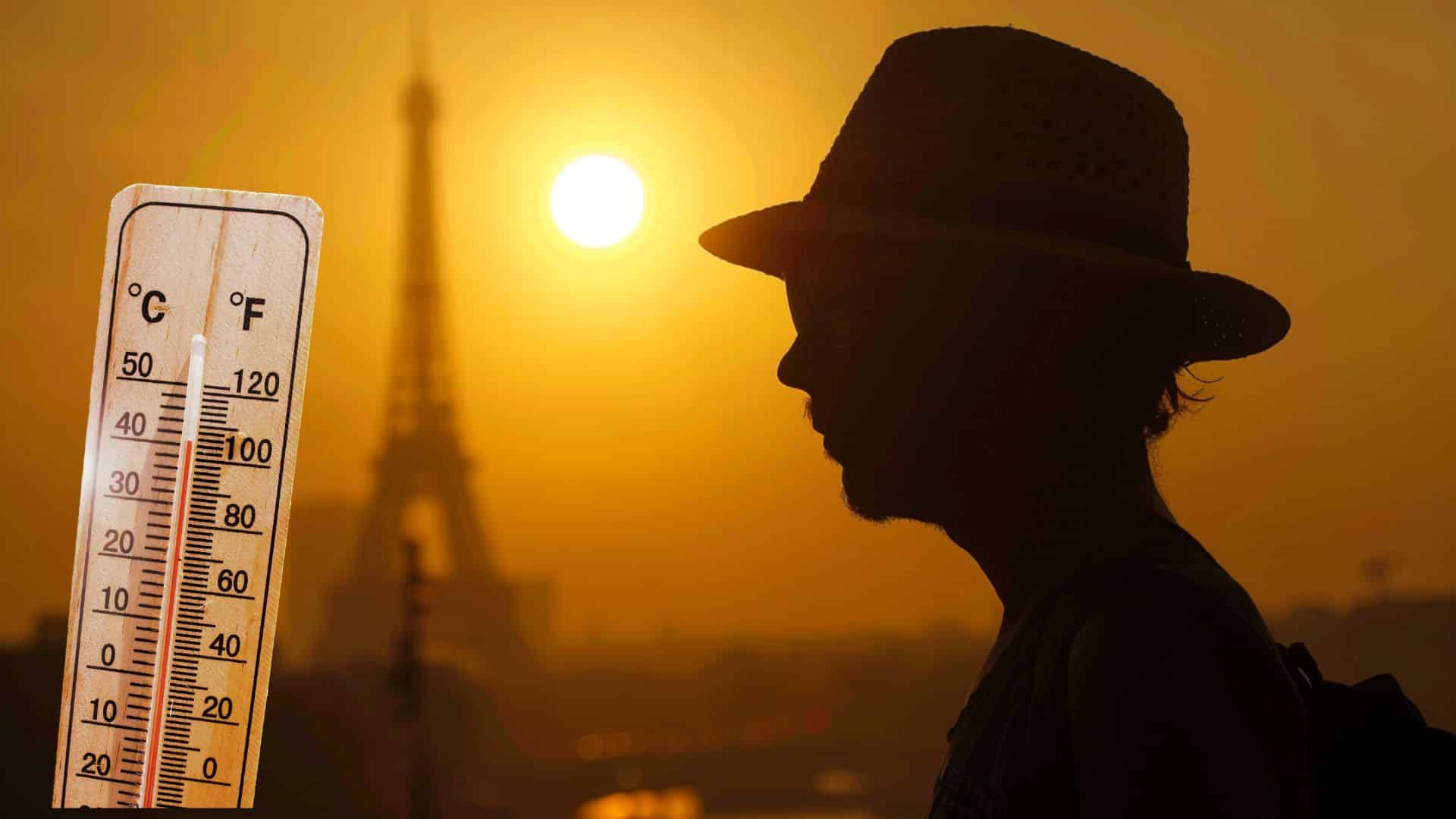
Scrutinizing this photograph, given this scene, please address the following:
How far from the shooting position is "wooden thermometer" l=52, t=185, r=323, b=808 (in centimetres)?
227

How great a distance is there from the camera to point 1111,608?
4.76 ft

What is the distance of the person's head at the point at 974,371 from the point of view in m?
1.81

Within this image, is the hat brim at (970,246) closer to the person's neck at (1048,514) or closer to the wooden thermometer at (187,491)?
the person's neck at (1048,514)

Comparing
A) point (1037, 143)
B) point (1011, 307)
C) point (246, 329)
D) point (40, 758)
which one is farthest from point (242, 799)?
point (40, 758)

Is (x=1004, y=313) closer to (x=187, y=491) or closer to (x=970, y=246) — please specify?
(x=970, y=246)

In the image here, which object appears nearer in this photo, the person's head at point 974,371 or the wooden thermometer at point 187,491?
the person's head at point 974,371

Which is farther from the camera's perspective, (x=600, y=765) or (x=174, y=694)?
(x=600, y=765)

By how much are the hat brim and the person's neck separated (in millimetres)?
226

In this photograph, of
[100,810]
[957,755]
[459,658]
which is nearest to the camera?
[957,755]

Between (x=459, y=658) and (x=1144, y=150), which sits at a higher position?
(x=459, y=658)

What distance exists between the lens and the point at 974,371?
1846mm

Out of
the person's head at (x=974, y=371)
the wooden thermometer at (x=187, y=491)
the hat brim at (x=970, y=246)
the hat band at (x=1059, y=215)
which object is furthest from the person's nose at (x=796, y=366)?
the wooden thermometer at (x=187, y=491)

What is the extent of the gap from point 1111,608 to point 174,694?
60.0 inches

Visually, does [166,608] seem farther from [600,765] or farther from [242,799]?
[600,765]
